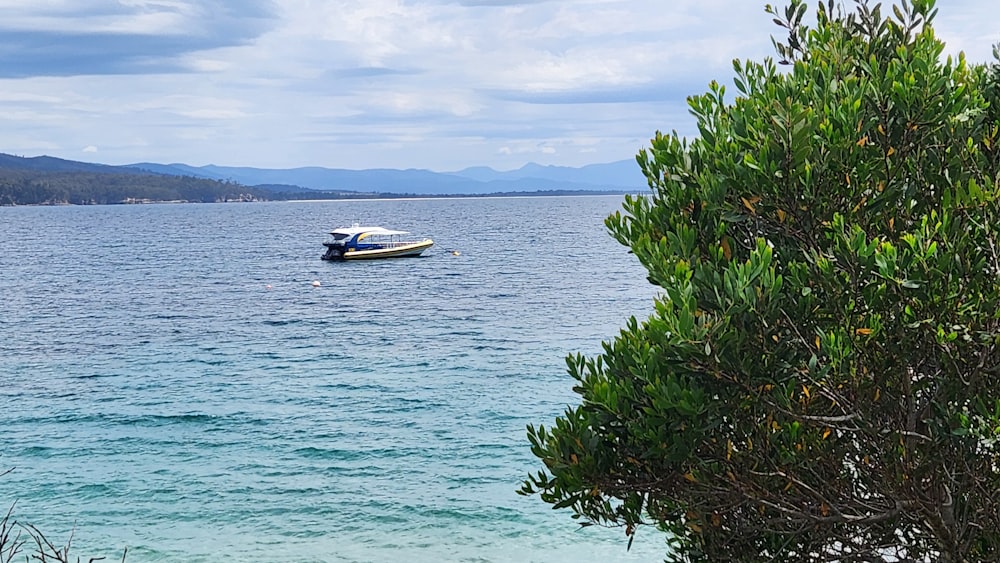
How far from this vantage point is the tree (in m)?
5.45

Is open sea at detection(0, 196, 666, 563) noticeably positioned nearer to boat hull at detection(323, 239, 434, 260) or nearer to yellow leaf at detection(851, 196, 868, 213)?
A: yellow leaf at detection(851, 196, 868, 213)

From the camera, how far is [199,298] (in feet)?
191

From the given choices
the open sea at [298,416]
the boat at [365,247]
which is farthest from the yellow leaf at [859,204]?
the boat at [365,247]

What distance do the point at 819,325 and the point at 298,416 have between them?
2338 cm

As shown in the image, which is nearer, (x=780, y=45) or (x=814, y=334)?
(x=814, y=334)

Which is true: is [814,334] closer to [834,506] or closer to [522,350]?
[834,506]

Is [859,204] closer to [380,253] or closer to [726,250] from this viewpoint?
[726,250]

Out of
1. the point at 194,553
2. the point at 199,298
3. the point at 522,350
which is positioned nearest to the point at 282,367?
the point at 522,350

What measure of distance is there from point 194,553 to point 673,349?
14693 mm

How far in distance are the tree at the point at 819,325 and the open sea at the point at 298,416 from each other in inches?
438

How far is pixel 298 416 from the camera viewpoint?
2759 centimetres

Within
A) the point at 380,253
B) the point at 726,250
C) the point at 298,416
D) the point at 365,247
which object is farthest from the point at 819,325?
the point at 365,247

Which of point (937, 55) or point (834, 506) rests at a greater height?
point (937, 55)

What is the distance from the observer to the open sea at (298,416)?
1858cm
